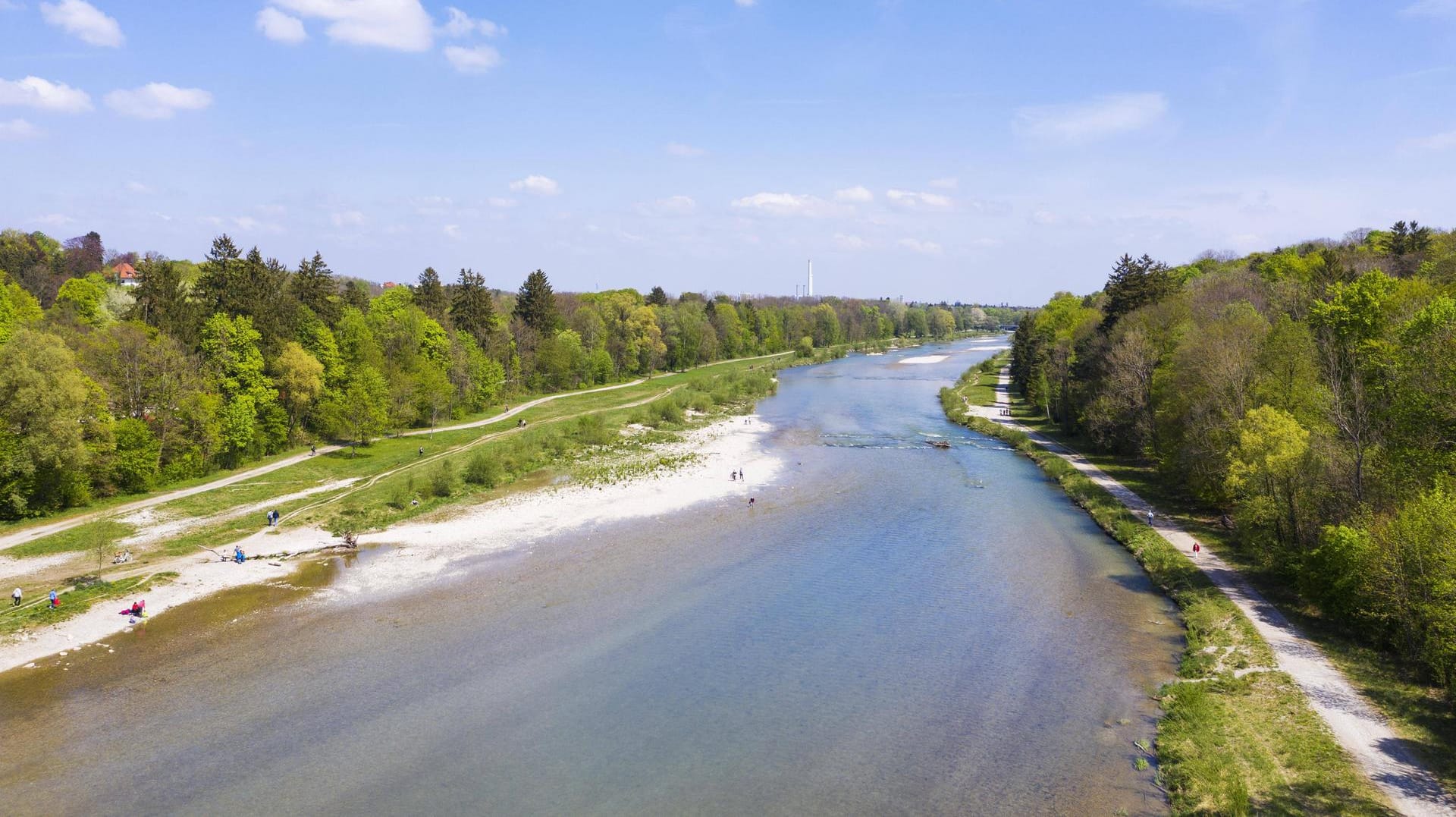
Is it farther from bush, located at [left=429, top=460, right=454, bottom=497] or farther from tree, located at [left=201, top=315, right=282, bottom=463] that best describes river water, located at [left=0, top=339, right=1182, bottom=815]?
tree, located at [left=201, top=315, right=282, bottom=463]

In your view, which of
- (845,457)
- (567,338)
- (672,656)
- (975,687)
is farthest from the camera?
(567,338)

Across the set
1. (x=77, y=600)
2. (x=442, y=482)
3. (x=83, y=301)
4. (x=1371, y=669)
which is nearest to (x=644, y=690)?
(x=1371, y=669)

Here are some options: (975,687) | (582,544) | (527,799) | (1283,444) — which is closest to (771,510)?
(582,544)

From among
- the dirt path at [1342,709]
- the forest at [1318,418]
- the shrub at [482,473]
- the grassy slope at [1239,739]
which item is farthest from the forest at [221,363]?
the forest at [1318,418]

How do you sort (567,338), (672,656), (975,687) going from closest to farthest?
(975,687), (672,656), (567,338)

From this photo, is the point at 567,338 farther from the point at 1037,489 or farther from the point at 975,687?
the point at 975,687

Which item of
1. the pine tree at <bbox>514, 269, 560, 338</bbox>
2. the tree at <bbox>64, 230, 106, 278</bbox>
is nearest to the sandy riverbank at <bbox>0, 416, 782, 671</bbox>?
the pine tree at <bbox>514, 269, 560, 338</bbox>

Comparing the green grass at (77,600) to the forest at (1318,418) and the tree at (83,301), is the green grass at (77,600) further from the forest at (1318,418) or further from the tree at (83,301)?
the forest at (1318,418)
